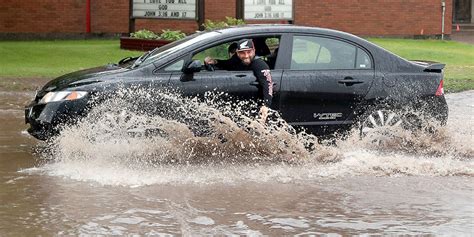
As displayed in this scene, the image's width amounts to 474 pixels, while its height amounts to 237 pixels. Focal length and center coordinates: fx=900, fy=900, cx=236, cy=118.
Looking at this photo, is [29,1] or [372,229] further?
[29,1]

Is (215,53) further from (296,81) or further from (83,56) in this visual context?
(83,56)

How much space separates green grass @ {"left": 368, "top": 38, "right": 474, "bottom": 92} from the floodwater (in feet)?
20.7

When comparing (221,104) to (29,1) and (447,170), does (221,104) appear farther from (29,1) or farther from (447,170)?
(29,1)

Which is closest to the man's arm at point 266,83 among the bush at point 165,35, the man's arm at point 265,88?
the man's arm at point 265,88

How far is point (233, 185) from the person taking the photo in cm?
879

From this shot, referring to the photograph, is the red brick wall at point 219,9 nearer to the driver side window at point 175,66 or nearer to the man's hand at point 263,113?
the driver side window at point 175,66

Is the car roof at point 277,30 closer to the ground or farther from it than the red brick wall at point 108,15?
farther from it

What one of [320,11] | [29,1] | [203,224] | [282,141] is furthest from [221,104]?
[320,11]

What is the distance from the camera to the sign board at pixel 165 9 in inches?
874

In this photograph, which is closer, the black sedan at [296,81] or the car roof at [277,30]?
the black sedan at [296,81]

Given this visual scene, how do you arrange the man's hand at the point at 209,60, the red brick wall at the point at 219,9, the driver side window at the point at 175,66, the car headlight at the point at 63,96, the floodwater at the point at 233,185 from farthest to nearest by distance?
the red brick wall at the point at 219,9 → the man's hand at the point at 209,60 → the driver side window at the point at 175,66 → the car headlight at the point at 63,96 → the floodwater at the point at 233,185

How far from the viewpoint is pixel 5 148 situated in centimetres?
1059

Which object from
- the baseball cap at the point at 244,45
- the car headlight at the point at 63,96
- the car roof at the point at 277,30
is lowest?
the car headlight at the point at 63,96

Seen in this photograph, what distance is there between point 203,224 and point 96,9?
20448 millimetres
